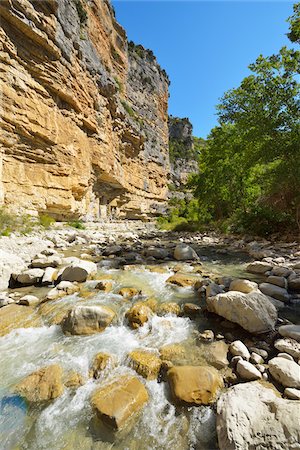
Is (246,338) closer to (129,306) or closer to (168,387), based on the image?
(168,387)

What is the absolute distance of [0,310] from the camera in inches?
144

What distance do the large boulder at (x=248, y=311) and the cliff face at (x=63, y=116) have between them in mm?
12016

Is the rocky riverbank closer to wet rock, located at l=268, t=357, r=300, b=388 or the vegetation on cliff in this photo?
wet rock, located at l=268, t=357, r=300, b=388

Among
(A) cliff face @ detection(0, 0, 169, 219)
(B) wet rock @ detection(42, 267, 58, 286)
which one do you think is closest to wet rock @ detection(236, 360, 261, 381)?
(B) wet rock @ detection(42, 267, 58, 286)

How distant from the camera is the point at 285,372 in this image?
6.88ft

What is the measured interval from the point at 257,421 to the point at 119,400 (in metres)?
1.20

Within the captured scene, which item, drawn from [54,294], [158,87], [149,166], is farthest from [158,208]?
[54,294]

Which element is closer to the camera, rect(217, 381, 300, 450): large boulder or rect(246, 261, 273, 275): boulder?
rect(217, 381, 300, 450): large boulder

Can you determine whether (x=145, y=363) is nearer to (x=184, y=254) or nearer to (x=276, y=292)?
(x=276, y=292)

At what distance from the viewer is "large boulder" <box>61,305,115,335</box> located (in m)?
3.18

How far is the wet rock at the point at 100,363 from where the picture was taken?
8.05 feet

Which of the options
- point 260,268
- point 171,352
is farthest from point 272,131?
point 171,352

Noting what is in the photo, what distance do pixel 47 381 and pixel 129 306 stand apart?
1770 millimetres

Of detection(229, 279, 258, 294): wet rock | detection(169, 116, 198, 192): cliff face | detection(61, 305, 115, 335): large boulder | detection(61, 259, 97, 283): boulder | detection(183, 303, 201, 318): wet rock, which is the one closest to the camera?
detection(61, 305, 115, 335): large boulder
